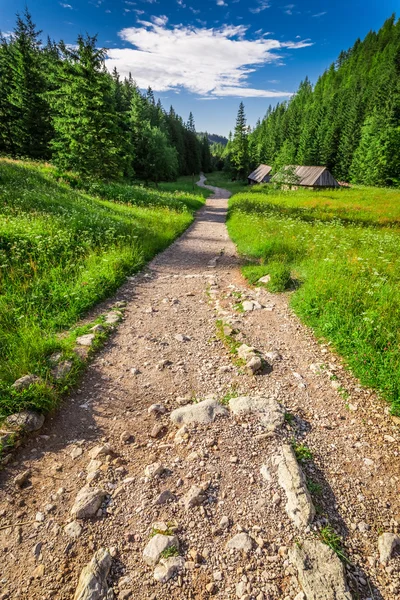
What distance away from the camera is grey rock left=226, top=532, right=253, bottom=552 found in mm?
2219

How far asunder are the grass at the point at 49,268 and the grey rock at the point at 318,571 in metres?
3.17

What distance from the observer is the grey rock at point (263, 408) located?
338 cm

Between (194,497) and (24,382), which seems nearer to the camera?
(194,497)

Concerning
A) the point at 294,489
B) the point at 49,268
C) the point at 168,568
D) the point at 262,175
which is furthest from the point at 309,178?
the point at 168,568

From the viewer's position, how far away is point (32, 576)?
203 centimetres

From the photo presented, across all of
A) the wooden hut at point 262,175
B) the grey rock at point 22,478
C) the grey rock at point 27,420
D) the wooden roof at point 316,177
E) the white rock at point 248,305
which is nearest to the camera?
the grey rock at point 22,478

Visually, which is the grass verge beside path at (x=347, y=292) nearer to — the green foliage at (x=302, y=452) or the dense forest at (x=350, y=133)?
the green foliage at (x=302, y=452)

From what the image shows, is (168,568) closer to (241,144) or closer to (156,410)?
(156,410)

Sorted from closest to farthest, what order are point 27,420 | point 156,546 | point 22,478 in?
point 156,546 < point 22,478 < point 27,420

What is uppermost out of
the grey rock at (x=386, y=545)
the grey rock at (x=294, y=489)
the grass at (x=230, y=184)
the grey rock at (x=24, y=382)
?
the grass at (x=230, y=184)

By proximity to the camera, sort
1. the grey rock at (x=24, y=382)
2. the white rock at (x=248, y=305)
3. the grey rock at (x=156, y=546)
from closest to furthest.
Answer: the grey rock at (x=156, y=546) < the grey rock at (x=24, y=382) < the white rock at (x=248, y=305)

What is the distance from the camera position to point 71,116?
2122cm

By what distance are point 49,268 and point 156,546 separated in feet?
22.6

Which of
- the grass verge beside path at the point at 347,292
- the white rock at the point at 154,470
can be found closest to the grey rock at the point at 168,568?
the white rock at the point at 154,470
